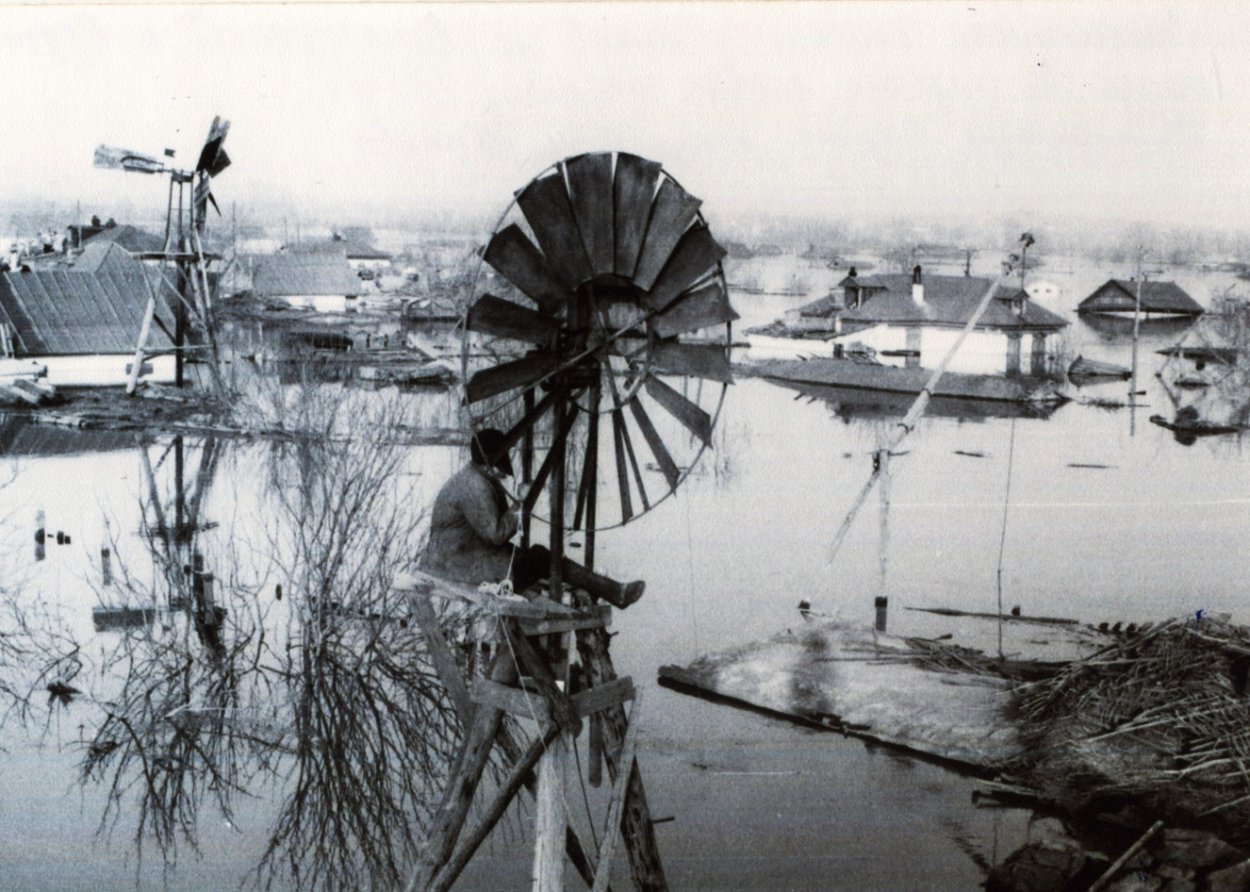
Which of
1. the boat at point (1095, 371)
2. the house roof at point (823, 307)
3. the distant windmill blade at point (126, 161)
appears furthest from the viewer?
the house roof at point (823, 307)

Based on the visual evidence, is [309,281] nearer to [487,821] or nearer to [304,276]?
[304,276]

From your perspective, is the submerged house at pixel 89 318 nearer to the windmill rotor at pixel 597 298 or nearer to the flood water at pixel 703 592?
the flood water at pixel 703 592

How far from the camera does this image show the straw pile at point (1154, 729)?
23.9ft

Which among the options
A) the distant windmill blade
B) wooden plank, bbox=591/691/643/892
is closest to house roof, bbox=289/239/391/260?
the distant windmill blade

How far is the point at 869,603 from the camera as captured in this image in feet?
41.9

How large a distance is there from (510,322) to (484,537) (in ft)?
2.83

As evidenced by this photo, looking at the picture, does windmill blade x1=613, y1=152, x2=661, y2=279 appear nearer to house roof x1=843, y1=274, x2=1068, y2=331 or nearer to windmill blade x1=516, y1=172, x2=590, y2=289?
windmill blade x1=516, y1=172, x2=590, y2=289

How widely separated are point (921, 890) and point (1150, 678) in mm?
1971

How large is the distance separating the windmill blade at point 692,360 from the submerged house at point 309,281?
23.5 feet

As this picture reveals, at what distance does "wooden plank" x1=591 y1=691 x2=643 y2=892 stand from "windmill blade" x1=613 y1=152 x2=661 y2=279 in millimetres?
1937

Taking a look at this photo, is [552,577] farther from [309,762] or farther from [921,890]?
[309,762]

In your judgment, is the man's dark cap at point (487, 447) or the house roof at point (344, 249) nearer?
the man's dark cap at point (487, 447)

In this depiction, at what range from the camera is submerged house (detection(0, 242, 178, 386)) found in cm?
1306

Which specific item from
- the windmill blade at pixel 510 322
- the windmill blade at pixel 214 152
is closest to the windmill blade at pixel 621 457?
the windmill blade at pixel 510 322
